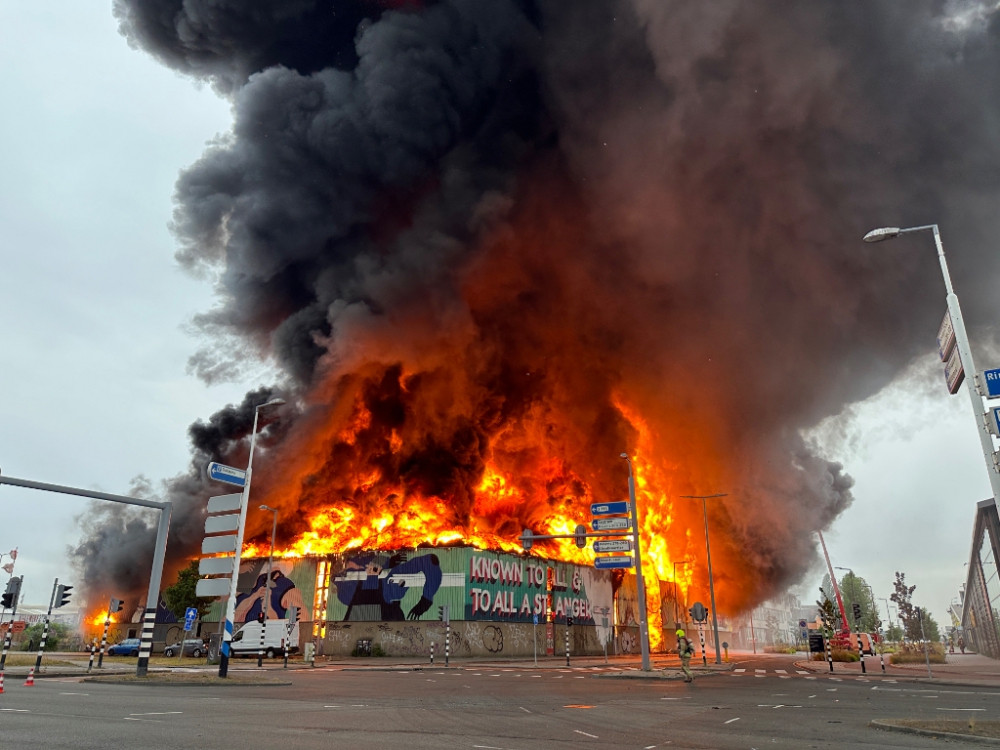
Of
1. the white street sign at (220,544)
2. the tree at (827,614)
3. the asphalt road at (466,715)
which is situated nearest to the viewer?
the asphalt road at (466,715)

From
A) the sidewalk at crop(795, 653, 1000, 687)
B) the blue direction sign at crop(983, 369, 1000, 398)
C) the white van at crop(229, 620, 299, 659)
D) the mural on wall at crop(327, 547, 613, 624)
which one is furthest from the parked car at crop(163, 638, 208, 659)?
the blue direction sign at crop(983, 369, 1000, 398)

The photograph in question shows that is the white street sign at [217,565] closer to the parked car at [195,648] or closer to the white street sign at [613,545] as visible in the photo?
the white street sign at [613,545]

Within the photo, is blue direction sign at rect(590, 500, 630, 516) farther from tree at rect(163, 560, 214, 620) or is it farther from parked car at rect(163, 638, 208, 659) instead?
parked car at rect(163, 638, 208, 659)

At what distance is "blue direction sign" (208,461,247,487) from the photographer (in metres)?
21.4

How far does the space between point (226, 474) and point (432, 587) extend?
2635cm

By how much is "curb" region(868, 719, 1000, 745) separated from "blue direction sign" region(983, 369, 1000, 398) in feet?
16.5

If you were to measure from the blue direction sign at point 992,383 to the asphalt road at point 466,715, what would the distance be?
5.29 meters

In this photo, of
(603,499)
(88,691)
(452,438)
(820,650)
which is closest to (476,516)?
(452,438)

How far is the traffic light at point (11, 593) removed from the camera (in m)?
22.1

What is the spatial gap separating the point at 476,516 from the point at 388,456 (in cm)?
950

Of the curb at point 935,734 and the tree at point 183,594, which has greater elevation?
the tree at point 183,594

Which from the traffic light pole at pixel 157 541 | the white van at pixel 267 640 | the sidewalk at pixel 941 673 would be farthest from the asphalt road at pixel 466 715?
the white van at pixel 267 640

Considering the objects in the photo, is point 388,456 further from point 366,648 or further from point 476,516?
point 366,648

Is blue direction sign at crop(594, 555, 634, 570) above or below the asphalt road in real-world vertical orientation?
above
